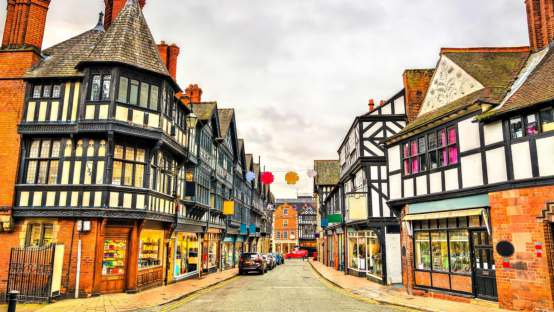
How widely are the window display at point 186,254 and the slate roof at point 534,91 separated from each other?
1816 cm

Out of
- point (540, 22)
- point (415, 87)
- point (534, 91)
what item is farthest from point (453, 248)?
point (415, 87)

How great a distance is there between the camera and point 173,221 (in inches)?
830

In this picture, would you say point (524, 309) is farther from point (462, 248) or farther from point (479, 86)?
point (479, 86)

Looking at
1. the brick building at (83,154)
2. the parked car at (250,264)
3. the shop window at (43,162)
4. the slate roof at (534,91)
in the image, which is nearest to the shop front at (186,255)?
the brick building at (83,154)

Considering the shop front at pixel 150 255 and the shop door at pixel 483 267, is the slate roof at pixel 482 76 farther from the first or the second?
the shop front at pixel 150 255

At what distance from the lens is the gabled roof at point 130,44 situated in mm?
17562

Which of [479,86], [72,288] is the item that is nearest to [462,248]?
[479,86]

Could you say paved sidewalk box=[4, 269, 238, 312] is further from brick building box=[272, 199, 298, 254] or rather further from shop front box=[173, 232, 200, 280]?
brick building box=[272, 199, 298, 254]

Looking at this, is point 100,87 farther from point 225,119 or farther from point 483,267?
point 225,119

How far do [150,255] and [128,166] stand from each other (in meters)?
4.95

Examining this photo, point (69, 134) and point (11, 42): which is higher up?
point (11, 42)

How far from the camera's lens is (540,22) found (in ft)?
53.5

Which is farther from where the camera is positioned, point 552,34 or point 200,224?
point 200,224

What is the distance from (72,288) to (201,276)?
12.5 metres
